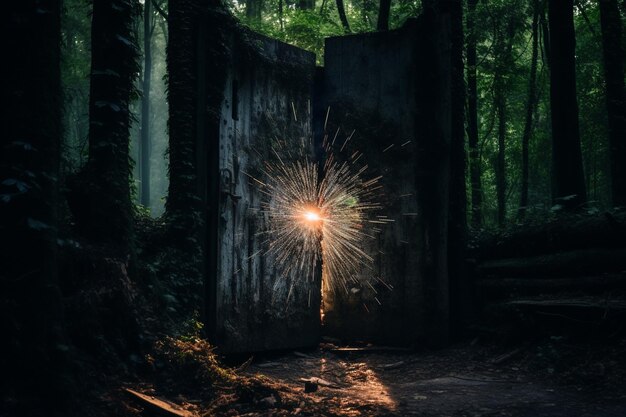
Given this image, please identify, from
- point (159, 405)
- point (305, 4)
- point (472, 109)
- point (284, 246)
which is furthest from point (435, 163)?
point (305, 4)

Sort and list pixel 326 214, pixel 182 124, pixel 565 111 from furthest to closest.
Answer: pixel 565 111 < pixel 326 214 < pixel 182 124

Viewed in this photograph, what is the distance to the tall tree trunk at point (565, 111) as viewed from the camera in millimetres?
8125

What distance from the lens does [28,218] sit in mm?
2947

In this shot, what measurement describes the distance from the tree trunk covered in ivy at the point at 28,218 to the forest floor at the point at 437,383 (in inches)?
35.0

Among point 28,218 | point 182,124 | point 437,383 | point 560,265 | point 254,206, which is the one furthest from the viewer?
point 254,206

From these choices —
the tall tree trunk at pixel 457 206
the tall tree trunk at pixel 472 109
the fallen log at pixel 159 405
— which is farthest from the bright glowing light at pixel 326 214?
the tall tree trunk at pixel 472 109

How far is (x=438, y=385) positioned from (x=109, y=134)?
11.7 ft

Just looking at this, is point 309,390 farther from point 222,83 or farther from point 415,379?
point 222,83

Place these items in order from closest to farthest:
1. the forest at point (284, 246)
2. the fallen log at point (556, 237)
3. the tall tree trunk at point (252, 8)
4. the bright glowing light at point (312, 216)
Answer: the forest at point (284, 246), the fallen log at point (556, 237), the bright glowing light at point (312, 216), the tall tree trunk at point (252, 8)

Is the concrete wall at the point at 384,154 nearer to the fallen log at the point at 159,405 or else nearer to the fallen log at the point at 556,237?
the fallen log at the point at 556,237

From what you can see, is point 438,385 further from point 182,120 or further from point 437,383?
point 182,120

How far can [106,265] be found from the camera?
3.88 m

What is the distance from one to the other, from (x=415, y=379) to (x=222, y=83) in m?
3.73

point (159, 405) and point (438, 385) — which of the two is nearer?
point (159, 405)
